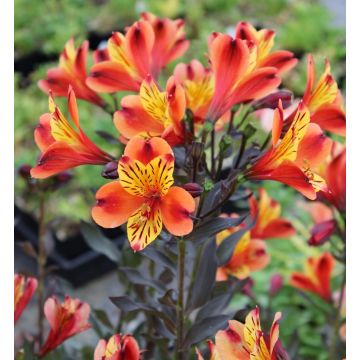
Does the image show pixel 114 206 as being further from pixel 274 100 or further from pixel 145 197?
pixel 274 100

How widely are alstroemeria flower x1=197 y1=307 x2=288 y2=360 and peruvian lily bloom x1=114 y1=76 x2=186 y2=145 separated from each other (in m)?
0.19

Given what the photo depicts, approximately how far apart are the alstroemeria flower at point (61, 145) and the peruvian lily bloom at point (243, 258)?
29 centimetres

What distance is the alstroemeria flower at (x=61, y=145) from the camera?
63 centimetres

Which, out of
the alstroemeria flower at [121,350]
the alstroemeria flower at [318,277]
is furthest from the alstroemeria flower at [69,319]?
the alstroemeria flower at [318,277]

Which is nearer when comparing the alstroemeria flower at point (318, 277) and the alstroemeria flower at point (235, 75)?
the alstroemeria flower at point (235, 75)

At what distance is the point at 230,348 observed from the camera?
60 cm

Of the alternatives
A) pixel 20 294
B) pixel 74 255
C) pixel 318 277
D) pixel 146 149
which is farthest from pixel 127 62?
pixel 74 255

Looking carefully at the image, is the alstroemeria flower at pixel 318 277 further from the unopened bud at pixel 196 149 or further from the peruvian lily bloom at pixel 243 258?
the unopened bud at pixel 196 149

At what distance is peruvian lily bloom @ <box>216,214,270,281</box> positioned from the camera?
902mm

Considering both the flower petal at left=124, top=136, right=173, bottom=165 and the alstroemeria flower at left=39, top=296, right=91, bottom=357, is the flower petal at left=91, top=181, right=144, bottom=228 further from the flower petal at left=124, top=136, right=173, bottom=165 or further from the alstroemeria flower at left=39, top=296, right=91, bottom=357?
the alstroemeria flower at left=39, top=296, right=91, bottom=357

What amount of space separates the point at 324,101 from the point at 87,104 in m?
1.69

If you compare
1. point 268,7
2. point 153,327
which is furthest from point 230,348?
point 268,7

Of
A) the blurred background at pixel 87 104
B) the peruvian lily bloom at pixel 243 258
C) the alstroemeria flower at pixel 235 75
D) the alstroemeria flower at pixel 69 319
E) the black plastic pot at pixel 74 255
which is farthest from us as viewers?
the black plastic pot at pixel 74 255

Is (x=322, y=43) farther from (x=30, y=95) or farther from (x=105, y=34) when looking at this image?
(x=30, y=95)
